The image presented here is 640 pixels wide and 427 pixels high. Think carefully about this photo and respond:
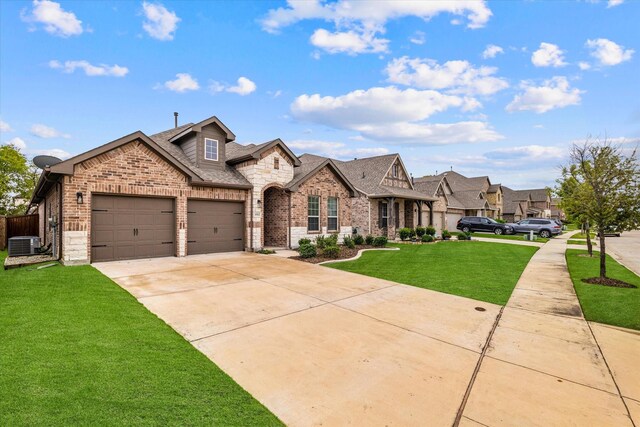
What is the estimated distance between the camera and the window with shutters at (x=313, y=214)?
674 inches

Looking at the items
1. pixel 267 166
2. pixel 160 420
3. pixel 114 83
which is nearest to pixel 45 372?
pixel 160 420

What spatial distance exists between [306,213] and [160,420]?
14.2 m

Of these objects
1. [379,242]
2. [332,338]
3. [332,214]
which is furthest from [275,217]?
[332,338]

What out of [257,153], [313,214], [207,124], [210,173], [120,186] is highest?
[207,124]

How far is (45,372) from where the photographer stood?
3324 mm

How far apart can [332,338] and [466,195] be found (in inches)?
1710

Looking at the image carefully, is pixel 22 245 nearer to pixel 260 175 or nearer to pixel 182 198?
pixel 182 198

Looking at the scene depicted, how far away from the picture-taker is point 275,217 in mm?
16719

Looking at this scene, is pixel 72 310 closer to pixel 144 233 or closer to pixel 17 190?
pixel 144 233

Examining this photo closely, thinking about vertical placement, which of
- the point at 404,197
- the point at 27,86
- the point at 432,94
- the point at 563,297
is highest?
the point at 432,94

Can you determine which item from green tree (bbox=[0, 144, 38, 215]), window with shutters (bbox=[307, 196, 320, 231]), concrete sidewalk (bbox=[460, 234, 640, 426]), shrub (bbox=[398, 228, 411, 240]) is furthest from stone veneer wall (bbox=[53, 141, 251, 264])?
green tree (bbox=[0, 144, 38, 215])

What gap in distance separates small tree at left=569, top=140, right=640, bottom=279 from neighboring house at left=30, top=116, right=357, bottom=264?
1148cm

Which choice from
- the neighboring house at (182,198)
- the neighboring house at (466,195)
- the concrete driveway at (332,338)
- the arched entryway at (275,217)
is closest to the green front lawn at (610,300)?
the concrete driveway at (332,338)

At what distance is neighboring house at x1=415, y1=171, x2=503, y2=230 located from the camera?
115ft
